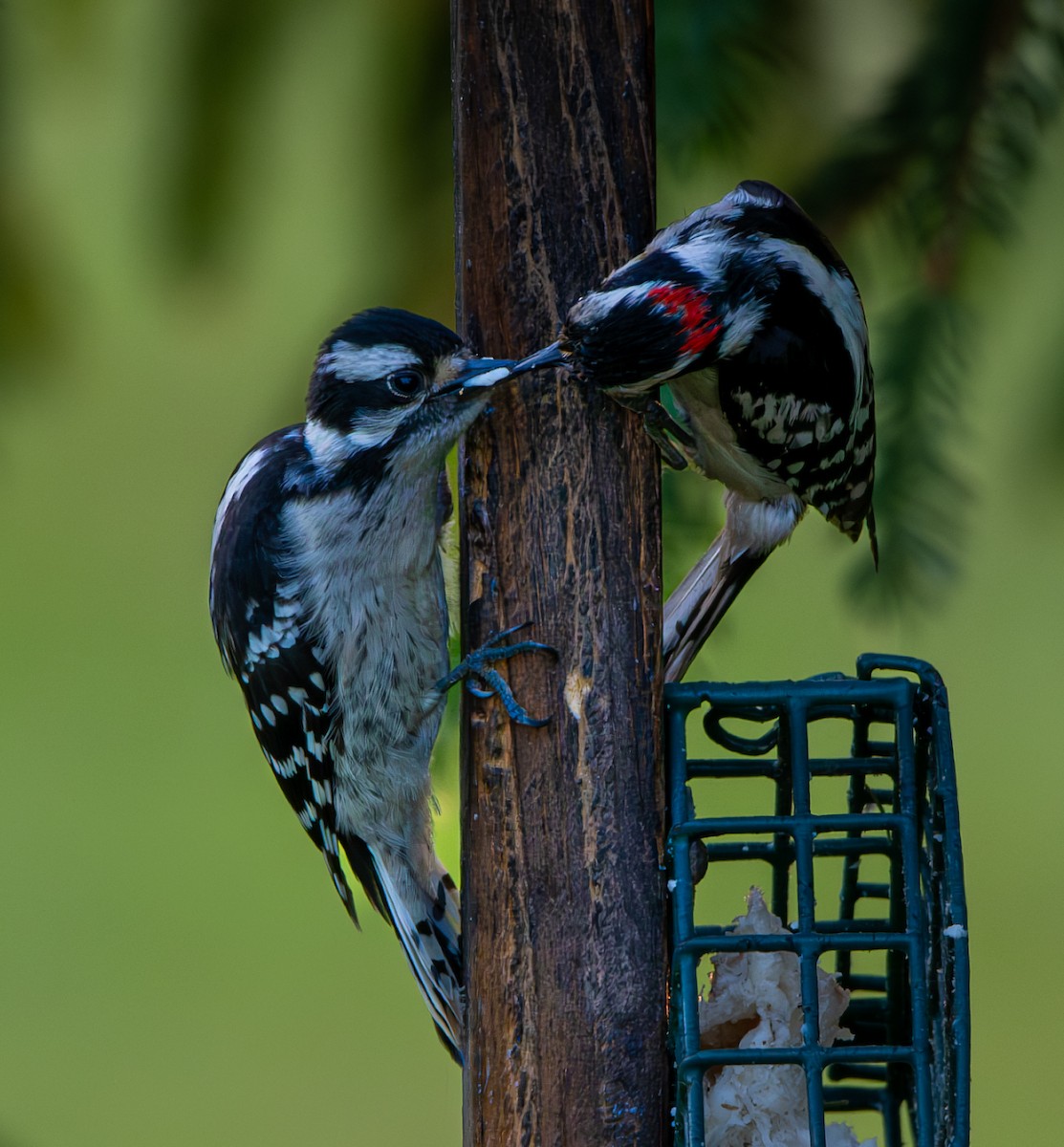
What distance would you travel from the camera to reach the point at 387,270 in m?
2.18

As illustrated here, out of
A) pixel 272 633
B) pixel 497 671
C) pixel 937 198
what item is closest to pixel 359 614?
pixel 272 633

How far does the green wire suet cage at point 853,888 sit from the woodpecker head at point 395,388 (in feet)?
1.49

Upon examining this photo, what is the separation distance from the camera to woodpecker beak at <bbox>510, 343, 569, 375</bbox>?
1.71 m

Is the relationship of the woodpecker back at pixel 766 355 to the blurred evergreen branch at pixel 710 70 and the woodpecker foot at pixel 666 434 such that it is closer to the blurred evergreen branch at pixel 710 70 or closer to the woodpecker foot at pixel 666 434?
the woodpecker foot at pixel 666 434

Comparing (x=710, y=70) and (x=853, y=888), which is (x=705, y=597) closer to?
(x=853, y=888)

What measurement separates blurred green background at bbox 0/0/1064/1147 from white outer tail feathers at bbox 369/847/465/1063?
0.34ft

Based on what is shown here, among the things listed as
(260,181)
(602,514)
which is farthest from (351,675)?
(260,181)

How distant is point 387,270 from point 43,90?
1.76 ft

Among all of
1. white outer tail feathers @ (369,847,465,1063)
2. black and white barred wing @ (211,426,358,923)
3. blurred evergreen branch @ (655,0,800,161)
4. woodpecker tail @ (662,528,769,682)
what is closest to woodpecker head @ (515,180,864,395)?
blurred evergreen branch @ (655,0,800,161)

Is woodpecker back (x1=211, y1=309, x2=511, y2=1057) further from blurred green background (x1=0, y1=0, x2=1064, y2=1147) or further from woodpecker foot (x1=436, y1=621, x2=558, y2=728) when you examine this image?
woodpecker foot (x1=436, y1=621, x2=558, y2=728)

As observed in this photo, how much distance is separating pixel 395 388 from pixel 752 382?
1.71 ft

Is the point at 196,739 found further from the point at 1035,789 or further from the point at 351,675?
the point at 351,675

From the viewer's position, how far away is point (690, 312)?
6.03ft

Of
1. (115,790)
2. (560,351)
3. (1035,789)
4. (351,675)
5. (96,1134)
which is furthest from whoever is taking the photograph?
(115,790)
